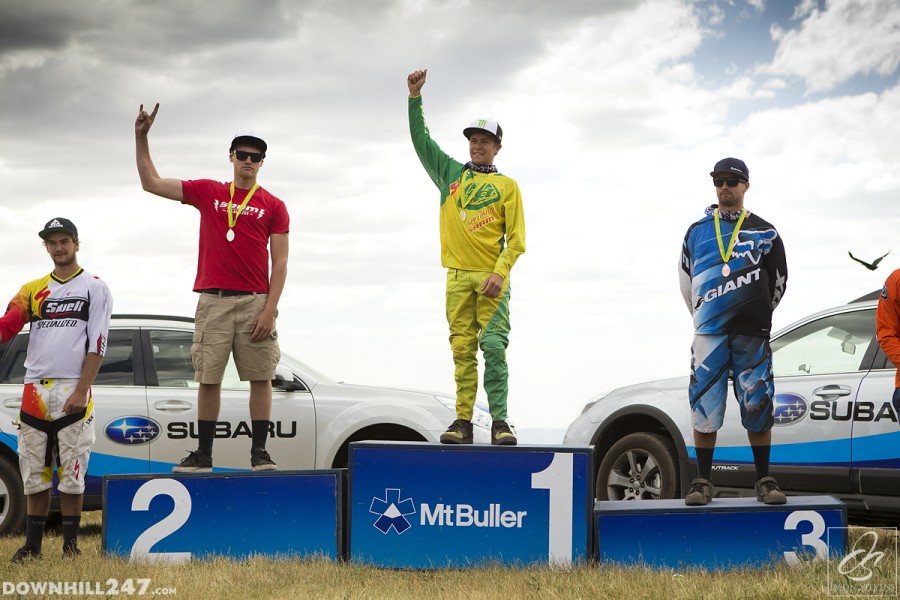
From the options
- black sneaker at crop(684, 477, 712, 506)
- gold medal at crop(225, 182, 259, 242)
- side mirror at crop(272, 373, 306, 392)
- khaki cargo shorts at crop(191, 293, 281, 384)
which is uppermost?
gold medal at crop(225, 182, 259, 242)

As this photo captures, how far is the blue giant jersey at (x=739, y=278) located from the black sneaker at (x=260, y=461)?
2.84 meters

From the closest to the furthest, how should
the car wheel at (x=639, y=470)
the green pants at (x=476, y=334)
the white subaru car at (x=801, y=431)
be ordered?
the green pants at (x=476, y=334) < the white subaru car at (x=801, y=431) < the car wheel at (x=639, y=470)

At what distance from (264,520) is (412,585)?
1.22 metres

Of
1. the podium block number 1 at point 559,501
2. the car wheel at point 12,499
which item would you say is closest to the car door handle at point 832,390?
the podium block number 1 at point 559,501

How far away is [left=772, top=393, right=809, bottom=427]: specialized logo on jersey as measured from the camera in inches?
275

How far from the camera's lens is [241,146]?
6.57 m

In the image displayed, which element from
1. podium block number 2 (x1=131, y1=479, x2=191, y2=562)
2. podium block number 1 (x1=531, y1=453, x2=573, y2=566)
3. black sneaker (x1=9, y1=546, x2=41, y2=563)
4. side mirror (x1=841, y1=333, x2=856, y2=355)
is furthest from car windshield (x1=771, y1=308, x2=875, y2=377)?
black sneaker (x1=9, y1=546, x2=41, y2=563)

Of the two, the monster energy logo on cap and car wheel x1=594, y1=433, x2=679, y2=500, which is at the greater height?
the monster energy logo on cap

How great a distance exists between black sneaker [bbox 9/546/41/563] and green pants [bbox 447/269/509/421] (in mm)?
2933

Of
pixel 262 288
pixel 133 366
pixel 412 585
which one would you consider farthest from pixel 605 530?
pixel 133 366

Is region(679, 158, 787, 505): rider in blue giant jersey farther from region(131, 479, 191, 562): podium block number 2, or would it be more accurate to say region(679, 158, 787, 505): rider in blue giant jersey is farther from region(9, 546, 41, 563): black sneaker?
region(9, 546, 41, 563): black sneaker

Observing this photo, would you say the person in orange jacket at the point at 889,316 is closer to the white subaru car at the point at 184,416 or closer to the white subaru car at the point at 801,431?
the white subaru car at the point at 801,431

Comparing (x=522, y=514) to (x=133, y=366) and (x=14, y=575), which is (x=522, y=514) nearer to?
(x=14, y=575)

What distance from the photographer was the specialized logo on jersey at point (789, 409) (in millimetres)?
6992
